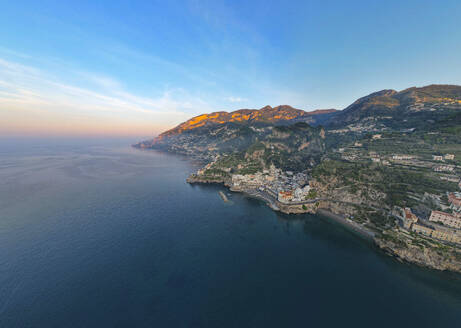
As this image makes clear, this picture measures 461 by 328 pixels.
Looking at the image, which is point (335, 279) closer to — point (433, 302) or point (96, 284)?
point (433, 302)

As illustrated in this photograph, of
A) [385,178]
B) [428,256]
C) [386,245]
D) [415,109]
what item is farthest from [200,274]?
[415,109]

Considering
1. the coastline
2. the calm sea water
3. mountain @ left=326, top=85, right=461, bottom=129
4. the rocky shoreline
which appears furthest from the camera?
mountain @ left=326, top=85, right=461, bottom=129

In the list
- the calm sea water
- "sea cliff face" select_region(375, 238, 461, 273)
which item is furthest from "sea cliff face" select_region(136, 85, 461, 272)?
the calm sea water

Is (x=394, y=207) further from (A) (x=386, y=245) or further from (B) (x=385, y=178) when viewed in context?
(B) (x=385, y=178)

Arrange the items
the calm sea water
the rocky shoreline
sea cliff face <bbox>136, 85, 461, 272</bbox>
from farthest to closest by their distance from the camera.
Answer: sea cliff face <bbox>136, 85, 461, 272</bbox> < the rocky shoreline < the calm sea water

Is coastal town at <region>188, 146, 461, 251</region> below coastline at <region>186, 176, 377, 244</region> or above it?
above

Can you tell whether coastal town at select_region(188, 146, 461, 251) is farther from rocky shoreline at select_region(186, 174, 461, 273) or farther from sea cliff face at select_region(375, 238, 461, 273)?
sea cliff face at select_region(375, 238, 461, 273)

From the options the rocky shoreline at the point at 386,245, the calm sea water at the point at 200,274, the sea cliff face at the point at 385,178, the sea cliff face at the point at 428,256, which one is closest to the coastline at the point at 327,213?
the rocky shoreline at the point at 386,245
